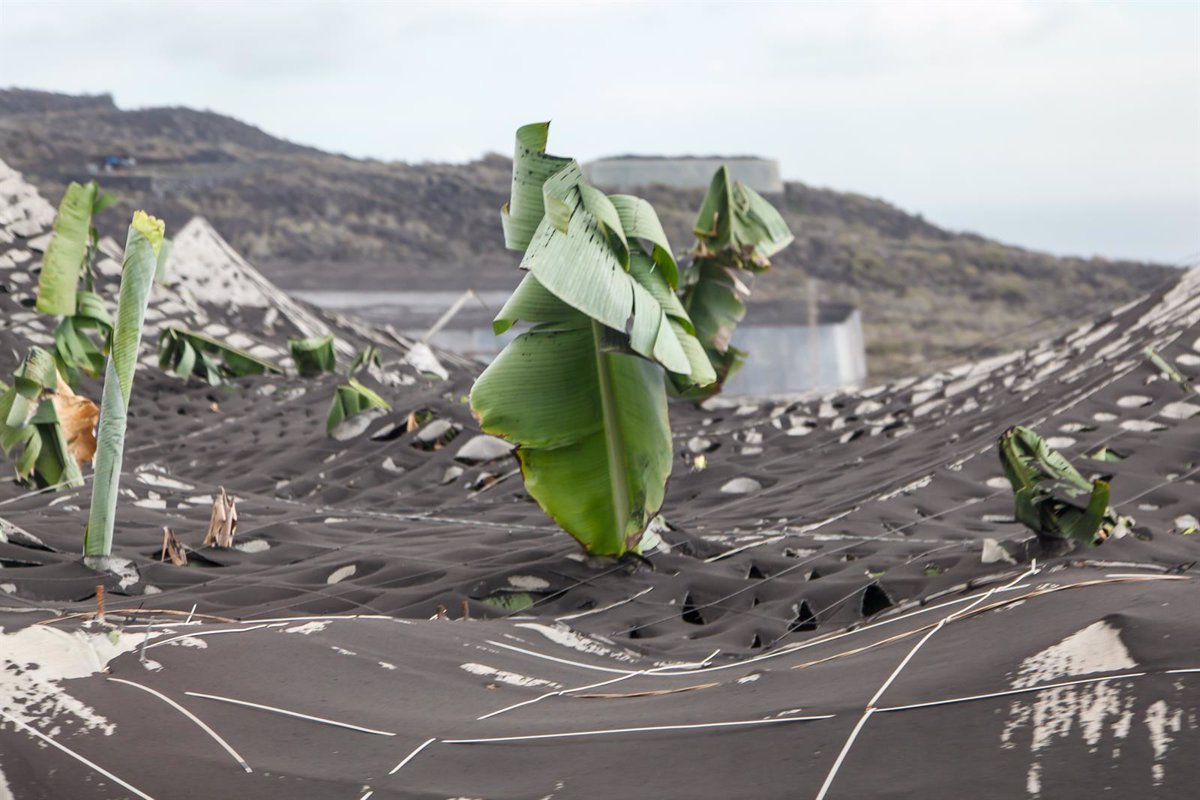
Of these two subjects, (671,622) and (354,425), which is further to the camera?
(354,425)

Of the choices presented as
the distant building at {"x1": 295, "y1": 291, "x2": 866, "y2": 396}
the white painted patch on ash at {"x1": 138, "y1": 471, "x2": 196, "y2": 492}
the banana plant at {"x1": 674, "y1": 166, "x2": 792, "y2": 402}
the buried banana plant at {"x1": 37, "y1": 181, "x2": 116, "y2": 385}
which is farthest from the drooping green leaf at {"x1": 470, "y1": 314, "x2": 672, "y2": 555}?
the distant building at {"x1": 295, "y1": 291, "x2": 866, "y2": 396}

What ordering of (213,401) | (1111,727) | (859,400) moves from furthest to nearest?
(213,401) < (859,400) < (1111,727)

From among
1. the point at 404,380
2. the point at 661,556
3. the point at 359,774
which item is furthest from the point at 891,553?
the point at 404,380

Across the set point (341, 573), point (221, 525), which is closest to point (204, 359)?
point (221, 525)

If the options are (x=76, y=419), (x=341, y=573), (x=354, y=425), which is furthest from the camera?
(x=354, y=425)

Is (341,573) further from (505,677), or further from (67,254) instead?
(67,254)

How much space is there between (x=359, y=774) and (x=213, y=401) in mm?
6813

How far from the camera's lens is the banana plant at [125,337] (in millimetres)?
3090

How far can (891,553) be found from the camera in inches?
139

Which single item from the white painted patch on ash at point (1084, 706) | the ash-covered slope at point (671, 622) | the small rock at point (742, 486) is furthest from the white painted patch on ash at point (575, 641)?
the small rock at point (742, 486)

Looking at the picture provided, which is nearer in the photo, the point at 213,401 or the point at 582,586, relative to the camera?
the point at 582,586

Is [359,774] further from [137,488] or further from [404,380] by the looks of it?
[404,380]

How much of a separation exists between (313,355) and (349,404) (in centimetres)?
237

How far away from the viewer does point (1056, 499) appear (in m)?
2.99
